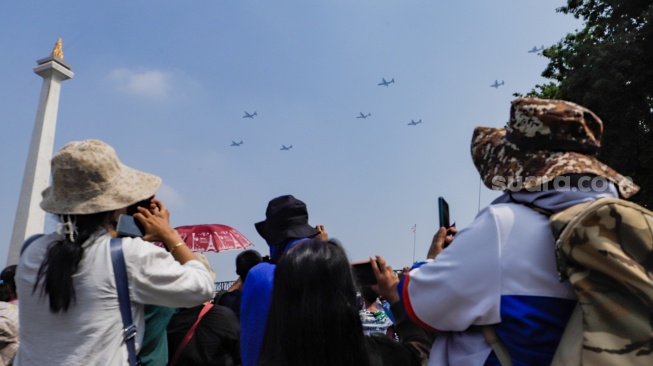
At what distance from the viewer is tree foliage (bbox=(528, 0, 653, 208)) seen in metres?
15.2

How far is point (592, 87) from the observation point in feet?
50.3

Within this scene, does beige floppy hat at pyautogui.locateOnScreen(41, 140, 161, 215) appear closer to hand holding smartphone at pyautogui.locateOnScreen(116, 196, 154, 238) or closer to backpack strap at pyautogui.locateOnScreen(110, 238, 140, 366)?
hand holding smartphone at pyautogui.locateOnScreen(116, 196, 154, 238)

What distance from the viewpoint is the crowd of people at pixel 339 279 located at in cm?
192

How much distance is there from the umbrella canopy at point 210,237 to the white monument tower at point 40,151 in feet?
47.1

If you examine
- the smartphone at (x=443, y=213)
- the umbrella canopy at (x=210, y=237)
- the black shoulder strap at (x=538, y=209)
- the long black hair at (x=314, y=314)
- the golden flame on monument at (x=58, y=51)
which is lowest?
the long black hair at (x=314, y=314)

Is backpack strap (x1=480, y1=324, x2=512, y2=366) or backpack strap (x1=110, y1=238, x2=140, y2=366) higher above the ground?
backpack strap (x1=110, y1=238, x2=140, y2=366)

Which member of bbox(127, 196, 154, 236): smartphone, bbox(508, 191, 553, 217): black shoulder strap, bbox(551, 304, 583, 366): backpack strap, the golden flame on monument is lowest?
bbox(551, 304, 583, 366): backpack strap

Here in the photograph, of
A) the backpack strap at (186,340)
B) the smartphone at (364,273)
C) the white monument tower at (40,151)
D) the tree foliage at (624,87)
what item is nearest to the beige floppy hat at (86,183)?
the smartphone at (364,273)

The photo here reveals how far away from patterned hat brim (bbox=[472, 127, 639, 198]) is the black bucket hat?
1.34 metres

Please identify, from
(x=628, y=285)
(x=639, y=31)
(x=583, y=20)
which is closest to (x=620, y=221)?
(x=628, y=285)

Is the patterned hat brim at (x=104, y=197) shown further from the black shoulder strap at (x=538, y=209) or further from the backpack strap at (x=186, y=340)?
the black shoulder strap at (x=538, y=209)

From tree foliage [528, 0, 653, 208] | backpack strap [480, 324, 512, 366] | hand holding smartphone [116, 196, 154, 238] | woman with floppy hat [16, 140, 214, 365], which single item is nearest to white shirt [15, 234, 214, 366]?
woman with floppy hat [16, 140, 214, 365]

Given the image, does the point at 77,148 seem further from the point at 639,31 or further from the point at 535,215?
the point at 639,31

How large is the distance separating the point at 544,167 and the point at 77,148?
1.90 meters
